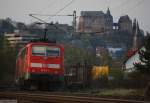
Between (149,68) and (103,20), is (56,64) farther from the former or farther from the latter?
(103,20)

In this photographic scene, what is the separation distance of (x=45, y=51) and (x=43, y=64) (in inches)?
30.0

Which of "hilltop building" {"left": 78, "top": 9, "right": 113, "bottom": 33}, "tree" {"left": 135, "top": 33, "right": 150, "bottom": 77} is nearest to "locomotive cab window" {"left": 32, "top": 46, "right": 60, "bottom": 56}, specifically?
"tree" {"left": 135, "top": 33, "right": 150, "bottom": 77}

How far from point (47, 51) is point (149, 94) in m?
7.83

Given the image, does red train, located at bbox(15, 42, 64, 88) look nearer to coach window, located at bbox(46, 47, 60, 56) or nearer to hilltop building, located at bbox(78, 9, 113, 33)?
coach window, located at bbox(46, 47, 60, 56)

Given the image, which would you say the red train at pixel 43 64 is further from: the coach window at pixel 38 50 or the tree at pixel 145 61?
the tree at pixel 145 61

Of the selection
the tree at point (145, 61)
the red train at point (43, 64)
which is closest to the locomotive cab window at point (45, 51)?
the red train at point (43, 64)

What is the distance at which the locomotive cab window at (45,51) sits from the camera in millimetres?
25594

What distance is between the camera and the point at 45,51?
2561cm

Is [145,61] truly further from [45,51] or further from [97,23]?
[97,23]

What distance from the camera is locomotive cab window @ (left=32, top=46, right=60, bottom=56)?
2559 centimetres

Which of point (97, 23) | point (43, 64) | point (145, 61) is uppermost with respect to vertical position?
point (97, 23)

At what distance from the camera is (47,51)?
84.2ft

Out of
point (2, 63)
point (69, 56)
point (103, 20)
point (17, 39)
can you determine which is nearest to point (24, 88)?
point (2, 63)

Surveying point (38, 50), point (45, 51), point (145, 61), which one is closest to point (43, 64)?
point (45, 51)
